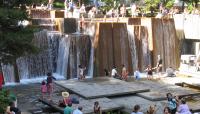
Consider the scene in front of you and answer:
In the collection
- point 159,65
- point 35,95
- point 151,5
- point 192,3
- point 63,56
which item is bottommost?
point 35,95

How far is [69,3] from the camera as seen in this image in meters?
34.0

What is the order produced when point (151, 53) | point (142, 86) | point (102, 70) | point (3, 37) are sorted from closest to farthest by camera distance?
1. point (3, 37)
2. point (142, 86)
3. point (102, 70)
4. point (151, 53)

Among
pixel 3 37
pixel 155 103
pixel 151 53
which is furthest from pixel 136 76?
pixel 3 37

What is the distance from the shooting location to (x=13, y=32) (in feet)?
60.3

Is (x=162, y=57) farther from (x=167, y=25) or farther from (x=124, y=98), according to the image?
(x=124, y=98)

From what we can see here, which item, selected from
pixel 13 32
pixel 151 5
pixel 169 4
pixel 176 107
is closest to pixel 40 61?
pixel 13 32

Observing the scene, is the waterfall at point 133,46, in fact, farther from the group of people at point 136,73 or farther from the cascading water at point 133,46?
the group of people at point 136,73

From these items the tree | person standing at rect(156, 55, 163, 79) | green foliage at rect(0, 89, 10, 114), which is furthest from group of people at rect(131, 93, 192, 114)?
person standing at rect(156, 55, 163, 79)

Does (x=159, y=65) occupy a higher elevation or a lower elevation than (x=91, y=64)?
lower

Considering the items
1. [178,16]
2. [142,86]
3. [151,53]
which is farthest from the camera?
[178,16]

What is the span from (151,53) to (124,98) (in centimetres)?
1036

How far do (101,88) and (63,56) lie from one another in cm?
699

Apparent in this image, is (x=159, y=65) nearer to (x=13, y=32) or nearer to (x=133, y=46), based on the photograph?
(x=133, y=46)

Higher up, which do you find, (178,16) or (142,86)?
(178,16)
